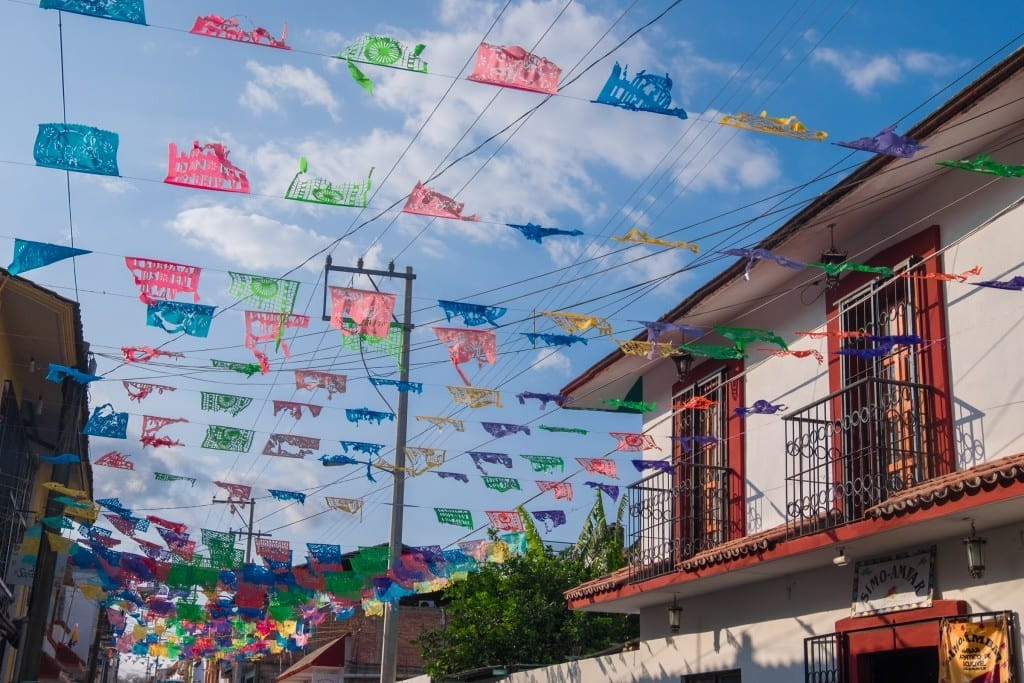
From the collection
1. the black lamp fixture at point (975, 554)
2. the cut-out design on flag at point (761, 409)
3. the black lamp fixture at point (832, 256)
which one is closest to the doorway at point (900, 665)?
Result: the black lamp fixture at point (975, 554)

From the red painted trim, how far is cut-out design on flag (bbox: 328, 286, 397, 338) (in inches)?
169

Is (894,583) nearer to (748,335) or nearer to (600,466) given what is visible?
(748,335)

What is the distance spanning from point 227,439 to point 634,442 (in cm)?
534

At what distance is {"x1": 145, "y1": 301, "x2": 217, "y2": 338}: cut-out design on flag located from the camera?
1137 cm

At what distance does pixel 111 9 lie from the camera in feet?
26.1

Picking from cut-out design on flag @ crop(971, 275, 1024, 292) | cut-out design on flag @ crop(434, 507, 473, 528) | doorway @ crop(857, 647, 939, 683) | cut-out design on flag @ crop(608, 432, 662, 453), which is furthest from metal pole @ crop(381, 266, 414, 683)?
cut-out design on flag @ crop(971, 275, 1024, 292)

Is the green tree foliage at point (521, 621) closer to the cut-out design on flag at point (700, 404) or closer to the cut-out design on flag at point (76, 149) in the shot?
the cut-out design on flag at point (700, 404)

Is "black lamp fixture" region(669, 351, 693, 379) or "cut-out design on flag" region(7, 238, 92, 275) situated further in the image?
"black lamp fixture" region(669, 351, 693, 379)

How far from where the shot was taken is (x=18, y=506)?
19.4 m

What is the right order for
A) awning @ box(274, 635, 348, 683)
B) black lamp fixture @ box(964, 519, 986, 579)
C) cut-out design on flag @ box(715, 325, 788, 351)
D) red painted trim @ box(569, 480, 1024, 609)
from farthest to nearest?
awning @ box(274, 635, 348, 683) < cut-out design on flag @ box(715, 325, 788, 351) < black lamp fixture @ box(964, 519, 986, 579) < red painted trim @ box(569, 480, 1024, 609)

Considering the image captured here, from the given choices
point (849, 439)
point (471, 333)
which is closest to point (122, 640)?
point (471, 333)

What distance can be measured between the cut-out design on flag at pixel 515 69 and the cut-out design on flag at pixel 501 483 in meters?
8.02

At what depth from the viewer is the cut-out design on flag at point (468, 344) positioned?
12.6 meters

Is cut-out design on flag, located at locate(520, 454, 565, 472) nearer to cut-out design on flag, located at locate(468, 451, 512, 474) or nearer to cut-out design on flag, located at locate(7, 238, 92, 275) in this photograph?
cut-out design on flag, located at locate(468, 451, 512, 474)
